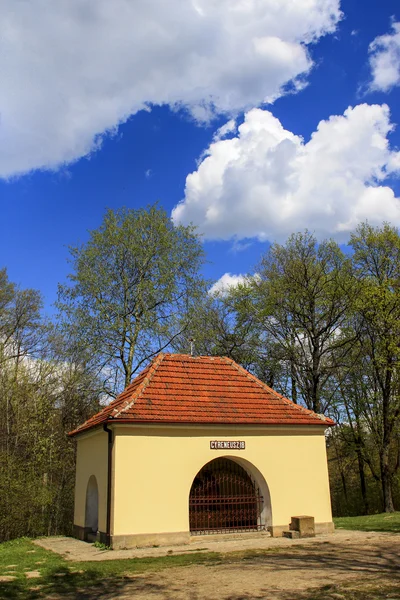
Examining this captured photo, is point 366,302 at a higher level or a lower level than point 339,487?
higher

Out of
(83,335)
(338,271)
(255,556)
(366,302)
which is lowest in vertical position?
(255,556)

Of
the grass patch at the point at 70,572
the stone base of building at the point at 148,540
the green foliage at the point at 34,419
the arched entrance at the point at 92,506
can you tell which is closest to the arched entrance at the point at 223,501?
the stone base of building at the point at 148,540

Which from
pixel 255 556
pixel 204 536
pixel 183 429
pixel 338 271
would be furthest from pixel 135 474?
pixel 338 271

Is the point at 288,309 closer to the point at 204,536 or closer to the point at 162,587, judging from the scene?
the point at 204,536

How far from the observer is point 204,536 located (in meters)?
13.9

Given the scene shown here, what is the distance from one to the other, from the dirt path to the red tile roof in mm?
3818

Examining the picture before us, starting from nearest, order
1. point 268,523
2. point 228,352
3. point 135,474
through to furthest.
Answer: point 135,474 → point 268,523 → point 228,352

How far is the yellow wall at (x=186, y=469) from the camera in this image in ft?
43.7

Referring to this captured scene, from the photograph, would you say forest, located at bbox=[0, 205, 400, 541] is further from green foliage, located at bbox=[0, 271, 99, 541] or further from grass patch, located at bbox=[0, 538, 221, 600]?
grass patch, located at bbox=[0, 538, 221, 600]

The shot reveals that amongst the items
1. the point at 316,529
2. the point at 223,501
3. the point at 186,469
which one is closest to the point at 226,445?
the point at 186,469

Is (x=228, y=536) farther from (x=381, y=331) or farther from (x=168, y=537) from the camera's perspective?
(x=381, y=331)

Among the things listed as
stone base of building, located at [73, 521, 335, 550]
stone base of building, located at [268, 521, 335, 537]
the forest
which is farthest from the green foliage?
stone base of building, located at [268, 521, 335, 537]

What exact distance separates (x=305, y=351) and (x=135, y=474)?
1577 cm

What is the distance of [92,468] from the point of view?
51.1 feet
